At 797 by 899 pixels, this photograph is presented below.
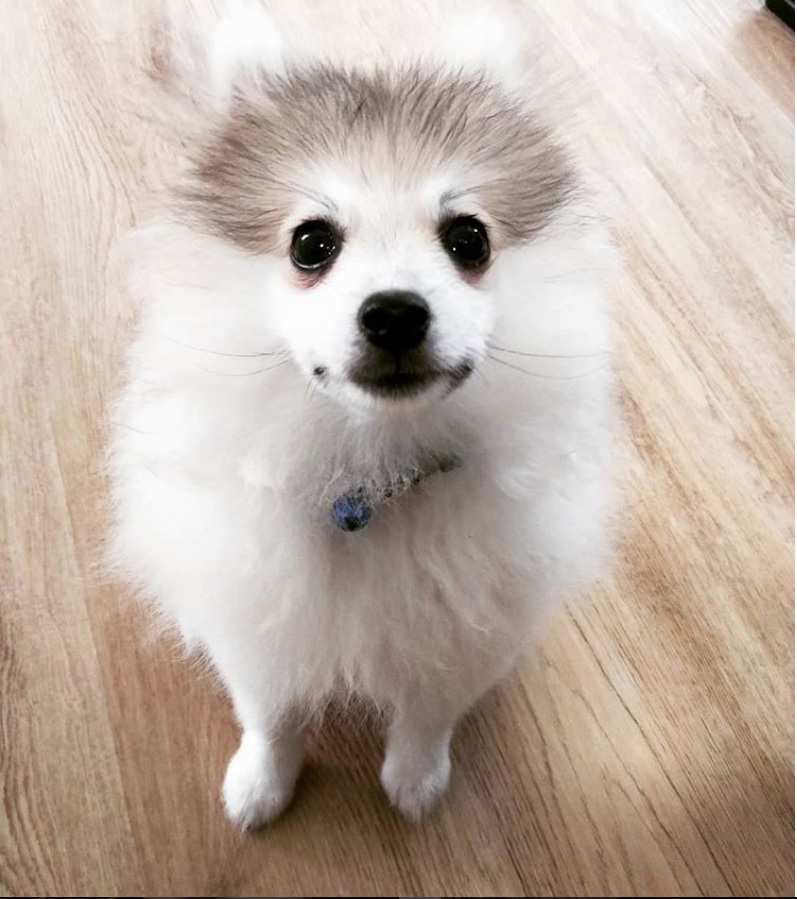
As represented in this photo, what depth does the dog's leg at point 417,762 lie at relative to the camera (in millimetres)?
1191

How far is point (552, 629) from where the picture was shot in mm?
1437

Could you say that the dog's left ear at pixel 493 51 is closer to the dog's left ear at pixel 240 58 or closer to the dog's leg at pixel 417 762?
the dog's left ear at pixel 240 58

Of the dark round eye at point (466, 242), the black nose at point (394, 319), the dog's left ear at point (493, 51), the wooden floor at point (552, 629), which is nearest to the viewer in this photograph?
the black nose at point (394, 319)

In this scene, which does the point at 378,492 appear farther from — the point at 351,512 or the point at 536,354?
the point at 536,354

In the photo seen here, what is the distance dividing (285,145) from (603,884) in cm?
75

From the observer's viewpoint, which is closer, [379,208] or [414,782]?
[379,208]

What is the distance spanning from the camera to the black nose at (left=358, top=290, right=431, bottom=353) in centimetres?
77

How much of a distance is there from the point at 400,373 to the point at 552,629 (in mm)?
775

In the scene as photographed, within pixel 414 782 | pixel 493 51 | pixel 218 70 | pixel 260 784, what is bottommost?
pixel 260 784

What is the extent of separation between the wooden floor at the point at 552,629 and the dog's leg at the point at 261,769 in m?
0.03

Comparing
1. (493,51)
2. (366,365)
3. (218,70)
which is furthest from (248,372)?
(493,51)

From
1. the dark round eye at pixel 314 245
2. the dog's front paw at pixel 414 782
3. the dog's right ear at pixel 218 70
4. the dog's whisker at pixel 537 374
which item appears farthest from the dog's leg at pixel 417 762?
the dog's right ear at pixel 218 70

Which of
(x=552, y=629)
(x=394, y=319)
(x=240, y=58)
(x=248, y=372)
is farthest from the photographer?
(x=552, y=629)

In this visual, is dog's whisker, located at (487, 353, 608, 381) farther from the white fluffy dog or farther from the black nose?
the black nose
